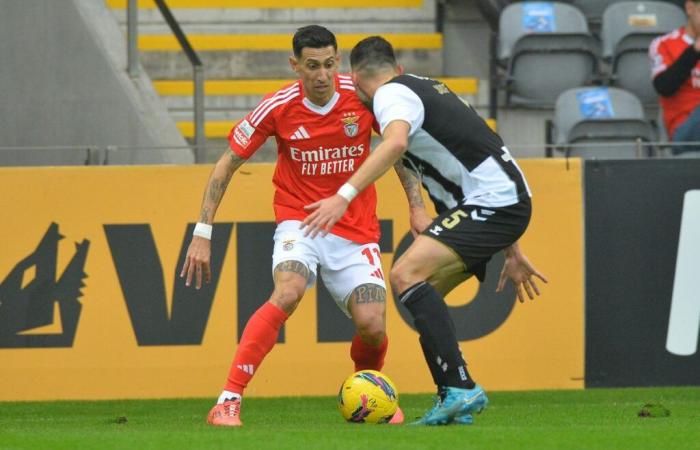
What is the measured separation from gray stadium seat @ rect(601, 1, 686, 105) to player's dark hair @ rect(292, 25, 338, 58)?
676 centimetres

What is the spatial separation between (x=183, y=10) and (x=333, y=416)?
7793mm

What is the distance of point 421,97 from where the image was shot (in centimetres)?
776

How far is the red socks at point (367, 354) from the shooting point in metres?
9.01

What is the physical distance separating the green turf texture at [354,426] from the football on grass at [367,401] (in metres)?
0.18

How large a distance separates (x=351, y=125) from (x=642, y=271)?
3390 millimetres

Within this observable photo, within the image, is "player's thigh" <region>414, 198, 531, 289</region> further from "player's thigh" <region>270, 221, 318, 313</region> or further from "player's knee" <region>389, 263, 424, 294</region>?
"player's thigh" <region>270, 221, 318, 313</region>

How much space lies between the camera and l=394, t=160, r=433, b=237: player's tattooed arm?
867 cm

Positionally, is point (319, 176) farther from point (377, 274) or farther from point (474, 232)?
point (474, 232)

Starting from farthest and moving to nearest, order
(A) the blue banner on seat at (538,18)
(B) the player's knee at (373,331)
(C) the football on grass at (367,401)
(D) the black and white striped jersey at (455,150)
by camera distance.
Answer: (A) the blue banner on seat at (538,18) → (B) the player's knee at (373,331) → (C) the football on grass at (367,401) → (D) the black and white striped jersey at (455,150)

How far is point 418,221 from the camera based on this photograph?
8.70 metres

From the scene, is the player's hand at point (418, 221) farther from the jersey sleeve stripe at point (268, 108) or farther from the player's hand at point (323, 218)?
the player's hand at point (323, 218)

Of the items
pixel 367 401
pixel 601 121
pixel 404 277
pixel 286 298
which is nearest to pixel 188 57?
pixel 601 121

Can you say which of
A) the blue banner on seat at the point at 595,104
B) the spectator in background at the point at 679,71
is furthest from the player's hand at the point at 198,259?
the blue banner on seat at the point at 595,104

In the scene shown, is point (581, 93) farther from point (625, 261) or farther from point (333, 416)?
point (333, 416)
